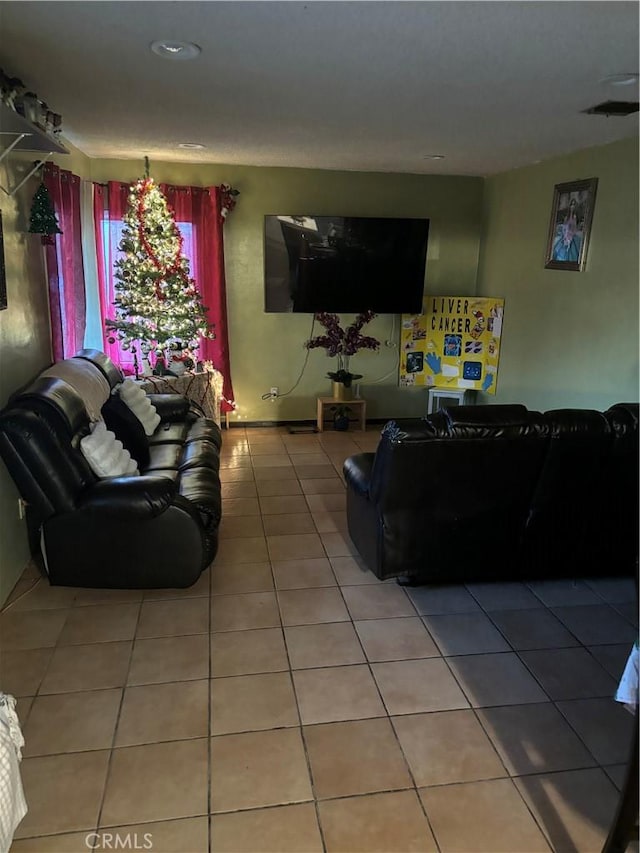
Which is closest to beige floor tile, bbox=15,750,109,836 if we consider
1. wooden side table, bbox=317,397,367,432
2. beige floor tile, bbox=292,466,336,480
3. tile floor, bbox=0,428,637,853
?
tile floor, bbox=0,428,637,853

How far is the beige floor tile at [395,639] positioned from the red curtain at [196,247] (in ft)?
11.6

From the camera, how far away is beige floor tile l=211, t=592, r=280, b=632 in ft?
9.20

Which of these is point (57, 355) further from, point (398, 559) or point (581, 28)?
point (581, 28)

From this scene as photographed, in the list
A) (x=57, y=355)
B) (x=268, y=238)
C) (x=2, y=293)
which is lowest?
(x=57, y=355)

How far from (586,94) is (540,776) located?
290 centimetres

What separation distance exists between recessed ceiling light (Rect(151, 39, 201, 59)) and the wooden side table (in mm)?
3688

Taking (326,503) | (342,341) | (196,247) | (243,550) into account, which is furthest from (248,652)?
(196,247)

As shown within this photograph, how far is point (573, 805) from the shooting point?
6.24ft

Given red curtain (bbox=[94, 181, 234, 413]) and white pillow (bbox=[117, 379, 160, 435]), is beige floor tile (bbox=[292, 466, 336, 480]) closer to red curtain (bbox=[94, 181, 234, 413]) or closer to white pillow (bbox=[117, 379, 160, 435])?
white pillow (bbox=[117, 379, 160, 435])

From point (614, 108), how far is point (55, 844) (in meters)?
3.84

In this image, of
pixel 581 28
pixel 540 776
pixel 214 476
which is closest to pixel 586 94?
pixel 581 28

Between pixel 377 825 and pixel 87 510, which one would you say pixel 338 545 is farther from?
pixel 377 825

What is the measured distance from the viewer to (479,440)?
275 cm

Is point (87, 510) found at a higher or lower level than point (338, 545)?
higher
